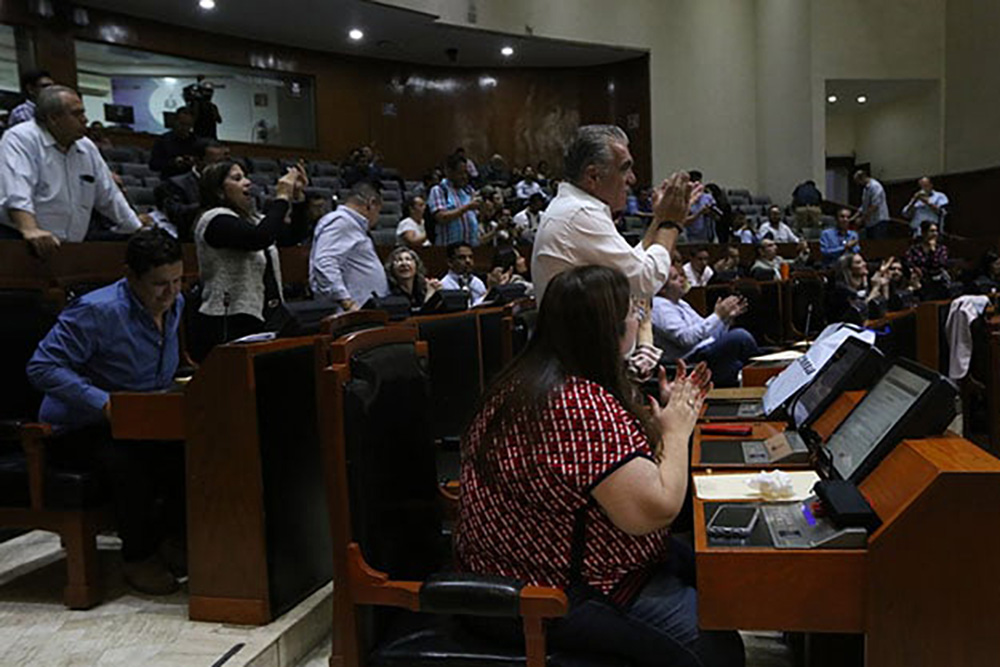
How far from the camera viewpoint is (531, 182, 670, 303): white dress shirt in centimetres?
204

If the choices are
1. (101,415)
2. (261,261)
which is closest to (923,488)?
(101,415)

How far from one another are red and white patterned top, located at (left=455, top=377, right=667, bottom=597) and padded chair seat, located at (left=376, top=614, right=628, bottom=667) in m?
0.10

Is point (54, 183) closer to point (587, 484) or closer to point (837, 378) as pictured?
point (587, 484)

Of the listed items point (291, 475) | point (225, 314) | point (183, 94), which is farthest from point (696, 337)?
point (183, 94)

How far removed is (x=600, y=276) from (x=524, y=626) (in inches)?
21.1

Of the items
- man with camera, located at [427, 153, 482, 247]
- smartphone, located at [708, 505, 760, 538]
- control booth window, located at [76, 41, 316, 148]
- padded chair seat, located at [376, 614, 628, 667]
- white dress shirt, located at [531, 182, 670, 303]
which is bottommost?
padded chair seat, located at [376, 614, 628, 667]

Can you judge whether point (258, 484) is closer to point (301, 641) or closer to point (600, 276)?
point (301, 641)

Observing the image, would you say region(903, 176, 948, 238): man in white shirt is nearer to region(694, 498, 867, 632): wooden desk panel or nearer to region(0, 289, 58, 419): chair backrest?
region(0, 289, 58, 419): chair backrest

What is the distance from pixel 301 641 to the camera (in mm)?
1952

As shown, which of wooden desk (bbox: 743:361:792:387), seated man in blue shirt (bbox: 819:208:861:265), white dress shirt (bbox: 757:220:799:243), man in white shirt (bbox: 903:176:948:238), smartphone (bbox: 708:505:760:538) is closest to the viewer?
smartphone (bbox: 708:505:760:538)

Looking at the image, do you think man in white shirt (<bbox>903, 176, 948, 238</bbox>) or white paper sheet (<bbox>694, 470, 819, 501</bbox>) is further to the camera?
man in white shirt (<bbox>903, 176, 948, 238</bbox>)

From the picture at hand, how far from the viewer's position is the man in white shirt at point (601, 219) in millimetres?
2047

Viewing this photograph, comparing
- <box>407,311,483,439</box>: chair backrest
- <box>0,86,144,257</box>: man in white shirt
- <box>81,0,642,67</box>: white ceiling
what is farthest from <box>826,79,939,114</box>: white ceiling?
<box>0,86,144,257</box>: man in white shirt

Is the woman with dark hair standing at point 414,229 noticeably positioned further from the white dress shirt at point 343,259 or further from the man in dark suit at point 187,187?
the white dress shirt at point 343,259
